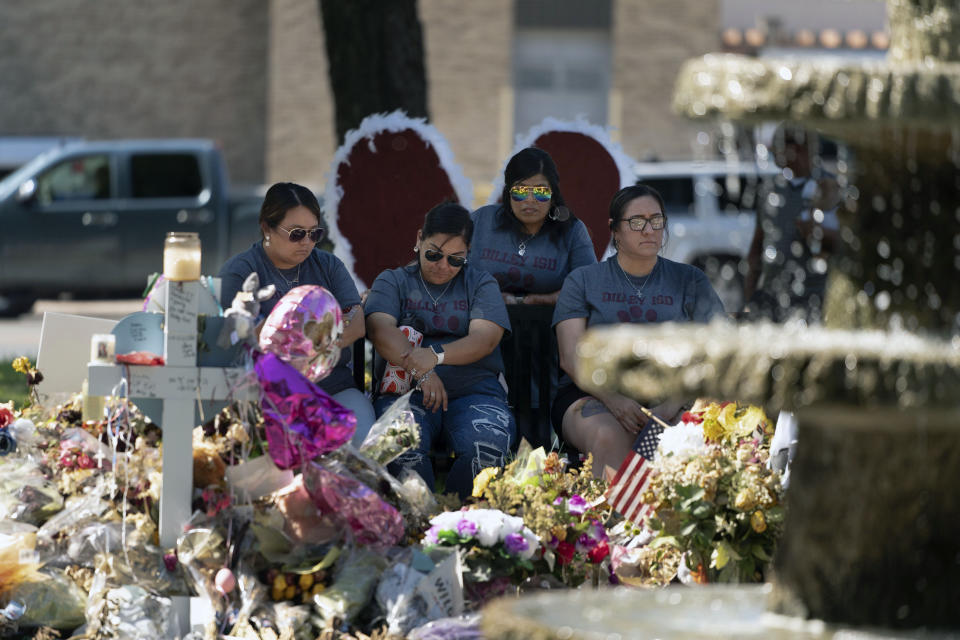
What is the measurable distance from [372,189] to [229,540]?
9.22 feet

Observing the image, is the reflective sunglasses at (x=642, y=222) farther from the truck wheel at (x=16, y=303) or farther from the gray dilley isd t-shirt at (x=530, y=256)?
the truck wheel at (x=16, y=303)

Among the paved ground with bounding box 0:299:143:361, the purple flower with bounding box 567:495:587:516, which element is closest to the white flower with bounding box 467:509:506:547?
the purple flower with bounding box 567:495:587:516

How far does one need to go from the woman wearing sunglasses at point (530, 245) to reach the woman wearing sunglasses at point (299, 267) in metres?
0.73

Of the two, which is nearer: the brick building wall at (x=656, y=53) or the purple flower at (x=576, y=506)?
the purple flower at (x=576, y=506)

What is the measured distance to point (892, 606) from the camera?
8.73ft

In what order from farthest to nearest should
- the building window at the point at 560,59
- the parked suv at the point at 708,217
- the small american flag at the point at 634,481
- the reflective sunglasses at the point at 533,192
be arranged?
the building window at the point at 560,59
the parked suv at the point at 708,217
the reflective sunglasses at the point at 533,192
the small american flag at the point at 634,481

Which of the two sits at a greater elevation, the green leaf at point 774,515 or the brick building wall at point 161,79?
the brick building wall at point 161,79

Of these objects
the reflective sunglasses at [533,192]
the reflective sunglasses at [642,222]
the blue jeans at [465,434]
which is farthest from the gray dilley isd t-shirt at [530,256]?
the blue jeans at [465,434]

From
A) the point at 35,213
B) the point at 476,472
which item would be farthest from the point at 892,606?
the point at 35,213

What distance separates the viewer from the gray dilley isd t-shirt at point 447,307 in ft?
17.6

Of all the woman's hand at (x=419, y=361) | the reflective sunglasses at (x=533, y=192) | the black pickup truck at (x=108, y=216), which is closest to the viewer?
the woman's hand at (x=419, y=361)

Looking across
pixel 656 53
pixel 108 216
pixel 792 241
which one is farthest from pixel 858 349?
pixel 656 53

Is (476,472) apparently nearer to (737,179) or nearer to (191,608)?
(191,608)

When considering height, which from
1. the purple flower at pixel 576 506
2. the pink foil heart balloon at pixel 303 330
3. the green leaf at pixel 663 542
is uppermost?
the pink foil heart balloon at pixel 303 330
